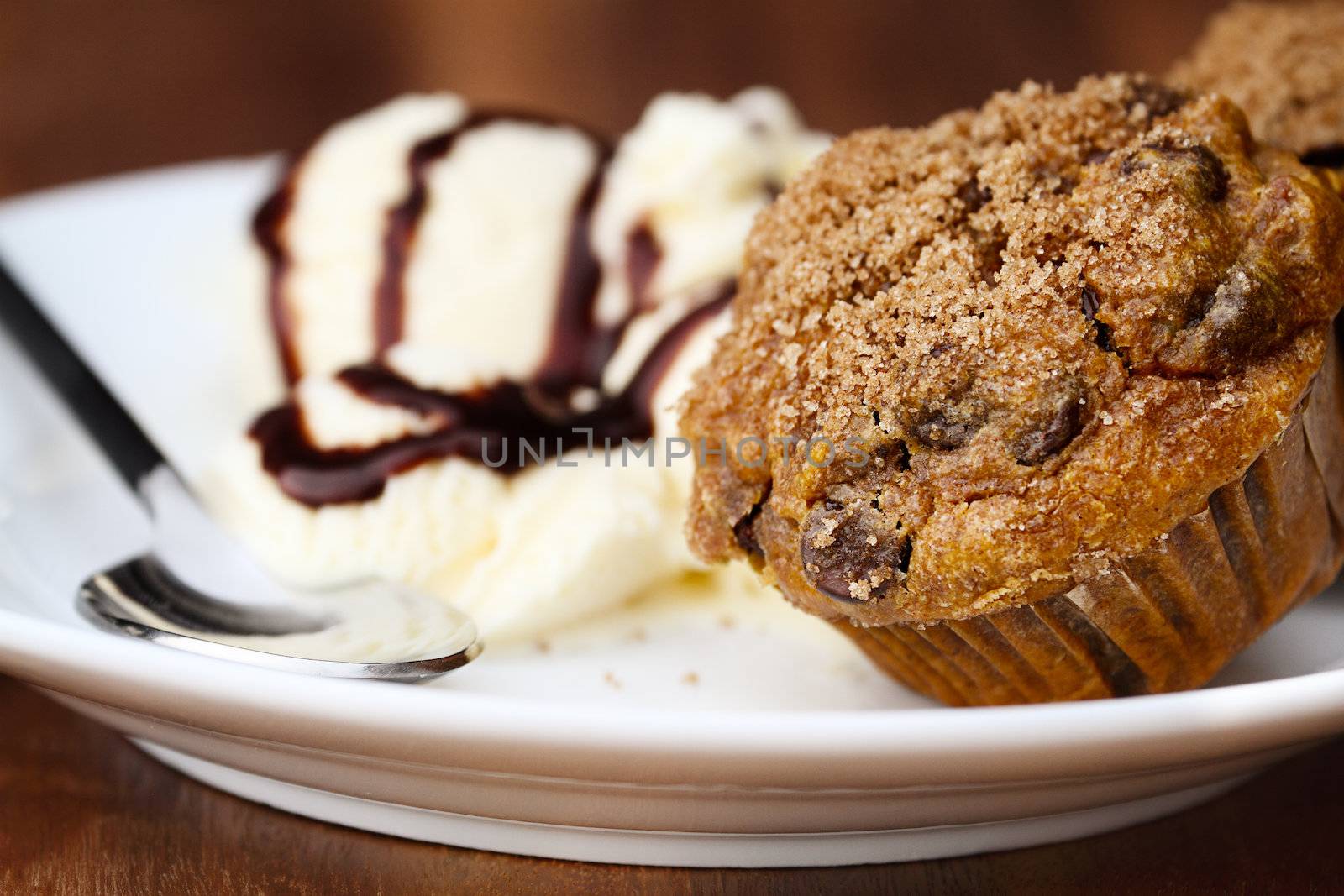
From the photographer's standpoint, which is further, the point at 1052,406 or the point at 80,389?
the point at 80,389

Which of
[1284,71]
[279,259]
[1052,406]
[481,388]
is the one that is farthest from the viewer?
[279,259]

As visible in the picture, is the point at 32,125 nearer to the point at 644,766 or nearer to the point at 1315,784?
the point at 644,766

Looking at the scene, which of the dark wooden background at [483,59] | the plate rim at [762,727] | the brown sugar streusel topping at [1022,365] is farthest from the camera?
the dark wooden background at [483,59]

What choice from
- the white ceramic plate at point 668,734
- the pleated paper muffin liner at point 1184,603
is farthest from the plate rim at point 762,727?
the pleated paper muffin liner at point 1184,603

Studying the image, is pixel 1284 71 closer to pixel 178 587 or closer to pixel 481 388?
pixel 481 388

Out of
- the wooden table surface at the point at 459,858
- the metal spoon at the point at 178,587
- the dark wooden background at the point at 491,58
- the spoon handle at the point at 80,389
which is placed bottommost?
the wooden table surface at the point at 459,858

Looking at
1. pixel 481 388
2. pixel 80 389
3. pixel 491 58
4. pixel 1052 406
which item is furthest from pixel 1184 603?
pixel 491 58

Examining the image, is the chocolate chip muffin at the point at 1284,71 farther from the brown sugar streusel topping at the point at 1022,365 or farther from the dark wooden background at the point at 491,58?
the dark wooden background at the point at 491,58
